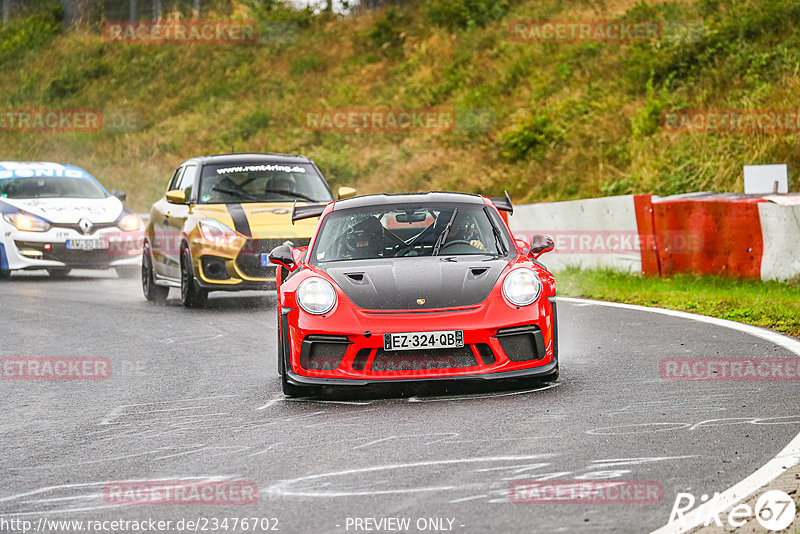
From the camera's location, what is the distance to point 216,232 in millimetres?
13484

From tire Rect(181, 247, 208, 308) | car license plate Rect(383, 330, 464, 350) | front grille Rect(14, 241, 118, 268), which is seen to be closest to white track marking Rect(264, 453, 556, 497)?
car license plate Rect(383, 330, 464, 350)

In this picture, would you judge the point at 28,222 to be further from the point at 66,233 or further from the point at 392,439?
the point at 392,439

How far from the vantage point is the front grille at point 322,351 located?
7301 mm

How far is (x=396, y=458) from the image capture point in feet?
19.1

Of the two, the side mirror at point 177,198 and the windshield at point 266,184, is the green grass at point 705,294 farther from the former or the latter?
the side mirror at point 177,198

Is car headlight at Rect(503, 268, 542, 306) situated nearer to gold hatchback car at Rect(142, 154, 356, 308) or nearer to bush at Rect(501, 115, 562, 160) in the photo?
gold hatchback car at Rect(142, 154, 356, 308)

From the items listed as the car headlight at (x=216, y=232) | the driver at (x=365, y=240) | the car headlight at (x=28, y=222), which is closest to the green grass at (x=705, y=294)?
the driver at (x=365, y=240)

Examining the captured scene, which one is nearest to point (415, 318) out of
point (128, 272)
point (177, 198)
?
point (177, 198)

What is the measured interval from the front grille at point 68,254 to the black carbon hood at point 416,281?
1052 cm

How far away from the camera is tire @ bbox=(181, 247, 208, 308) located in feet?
44.8

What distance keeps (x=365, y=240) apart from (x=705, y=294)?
559 cm

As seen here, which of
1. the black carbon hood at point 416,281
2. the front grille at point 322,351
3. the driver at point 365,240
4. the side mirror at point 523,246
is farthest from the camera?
the side mirror at point 523,246

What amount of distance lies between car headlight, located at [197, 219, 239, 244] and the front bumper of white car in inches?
175

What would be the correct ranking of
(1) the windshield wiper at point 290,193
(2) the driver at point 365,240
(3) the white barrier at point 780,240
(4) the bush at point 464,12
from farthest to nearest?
(4) the bush at point 464,12 < (1) the windshield wiper at point 290,193 < (3) the white barrier at point 780,240 < (2) the driver at point 365,240
